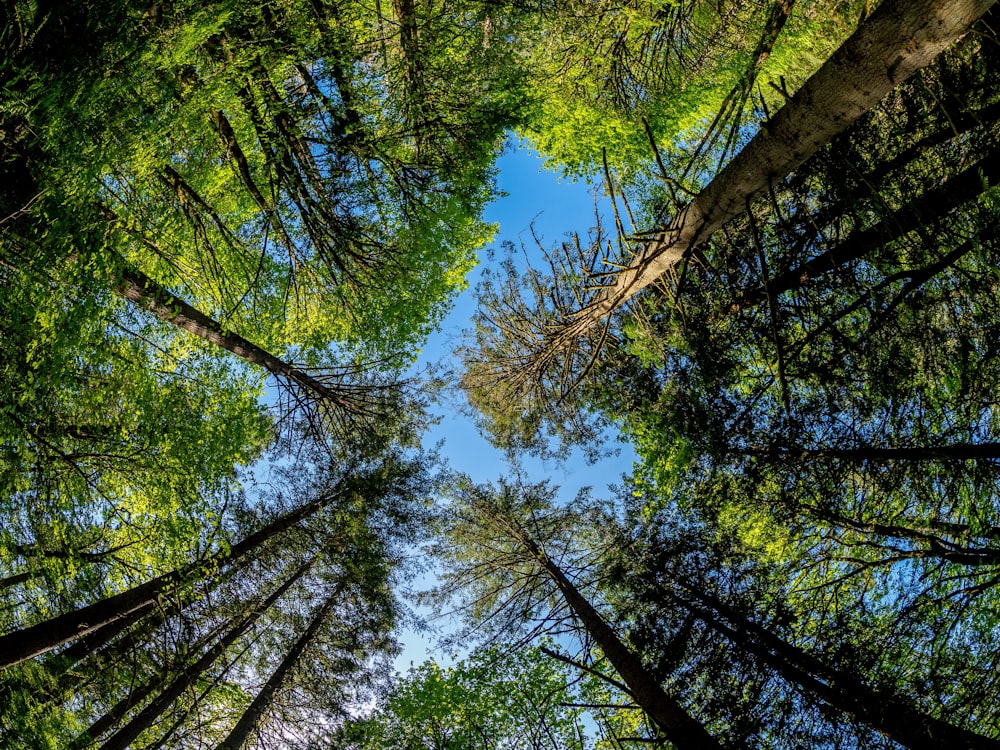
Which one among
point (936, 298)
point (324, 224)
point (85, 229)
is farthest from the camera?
point (324, 224)

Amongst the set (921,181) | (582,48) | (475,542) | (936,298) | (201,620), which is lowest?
(936,298)

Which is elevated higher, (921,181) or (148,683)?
(148,683)

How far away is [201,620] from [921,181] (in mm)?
8505

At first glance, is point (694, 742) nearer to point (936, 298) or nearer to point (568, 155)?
point (936, 298)

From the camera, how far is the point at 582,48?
6312mm

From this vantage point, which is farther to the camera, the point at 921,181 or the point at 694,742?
the point at 694,742

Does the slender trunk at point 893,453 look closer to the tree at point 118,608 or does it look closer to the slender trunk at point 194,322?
the slender trunk at point 194,322

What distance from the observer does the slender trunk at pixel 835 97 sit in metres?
1.96

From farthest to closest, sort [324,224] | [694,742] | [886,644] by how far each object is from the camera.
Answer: [324,224] < [694,742] < [886,644]

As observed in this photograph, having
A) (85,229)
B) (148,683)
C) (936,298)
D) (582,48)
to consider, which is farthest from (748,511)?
(148,683)

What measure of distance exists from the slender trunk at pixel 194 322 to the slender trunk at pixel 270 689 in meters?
4.42

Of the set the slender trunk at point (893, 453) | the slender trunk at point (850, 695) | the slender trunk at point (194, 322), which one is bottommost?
the slender trunk at point (850, 695)

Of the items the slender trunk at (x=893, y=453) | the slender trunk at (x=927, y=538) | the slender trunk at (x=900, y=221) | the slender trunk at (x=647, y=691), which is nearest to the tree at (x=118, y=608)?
the slender trunk at (x=647, y=691)

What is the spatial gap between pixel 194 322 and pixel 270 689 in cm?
600
